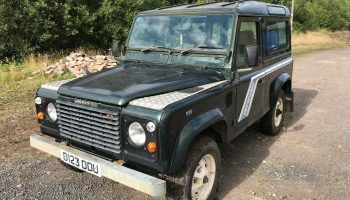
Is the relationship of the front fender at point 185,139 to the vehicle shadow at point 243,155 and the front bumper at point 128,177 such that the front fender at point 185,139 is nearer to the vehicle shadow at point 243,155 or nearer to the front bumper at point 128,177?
the front bumper at point 128,177

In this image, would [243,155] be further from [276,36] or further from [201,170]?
[276,36]

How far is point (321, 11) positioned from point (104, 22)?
109ft

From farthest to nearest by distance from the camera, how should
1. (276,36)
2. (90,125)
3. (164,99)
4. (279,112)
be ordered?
(279,112) < (276,36) < (90,125) < (164,99)

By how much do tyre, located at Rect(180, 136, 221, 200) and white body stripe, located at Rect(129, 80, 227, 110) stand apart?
484 millimetres

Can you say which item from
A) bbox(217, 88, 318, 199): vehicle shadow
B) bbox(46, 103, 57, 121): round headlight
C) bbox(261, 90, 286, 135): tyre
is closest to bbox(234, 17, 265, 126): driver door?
bbox(217, 88, 318, 199): vehicle shadow

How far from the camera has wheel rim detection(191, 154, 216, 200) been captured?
376 centimetres

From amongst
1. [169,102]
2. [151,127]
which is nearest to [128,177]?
[151,127]

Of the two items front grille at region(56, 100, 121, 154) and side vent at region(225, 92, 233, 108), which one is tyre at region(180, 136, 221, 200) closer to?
side vent at region(225, 92, 233, 108)

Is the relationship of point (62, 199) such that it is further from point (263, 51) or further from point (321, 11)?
point (321, 11)

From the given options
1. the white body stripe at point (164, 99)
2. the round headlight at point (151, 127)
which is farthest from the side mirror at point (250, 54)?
the round headlight at point (151, 127)

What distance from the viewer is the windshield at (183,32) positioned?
4469 millimetres

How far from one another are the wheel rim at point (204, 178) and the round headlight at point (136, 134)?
712 millimetres

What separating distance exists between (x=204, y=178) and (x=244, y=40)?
5.99ft

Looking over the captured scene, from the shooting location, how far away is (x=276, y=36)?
5949 millimetres
